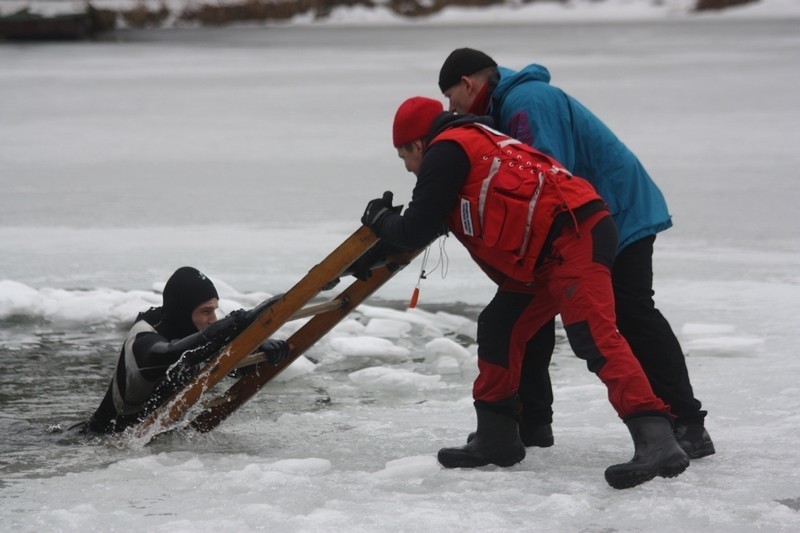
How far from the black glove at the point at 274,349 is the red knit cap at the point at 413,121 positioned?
2.96ft

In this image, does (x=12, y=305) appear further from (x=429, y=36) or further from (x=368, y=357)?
(x=429, y=36)

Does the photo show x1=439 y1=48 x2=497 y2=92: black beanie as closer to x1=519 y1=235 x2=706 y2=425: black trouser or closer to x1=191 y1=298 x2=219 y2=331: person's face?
x1=519 y1=235 x2=706 y2=425: black trouser

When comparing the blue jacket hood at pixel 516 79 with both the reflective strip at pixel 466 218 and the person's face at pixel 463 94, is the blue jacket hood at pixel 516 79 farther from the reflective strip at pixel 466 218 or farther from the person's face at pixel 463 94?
the reflective strip at pixel 466 218

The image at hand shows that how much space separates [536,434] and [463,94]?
1154mm

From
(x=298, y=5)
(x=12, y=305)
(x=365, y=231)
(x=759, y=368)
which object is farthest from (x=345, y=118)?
(x=298, y=5)

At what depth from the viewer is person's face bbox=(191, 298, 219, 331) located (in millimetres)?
4102

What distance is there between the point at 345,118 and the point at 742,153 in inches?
192

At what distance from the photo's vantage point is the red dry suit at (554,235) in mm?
3371

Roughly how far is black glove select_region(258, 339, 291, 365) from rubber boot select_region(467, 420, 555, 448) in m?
0.70

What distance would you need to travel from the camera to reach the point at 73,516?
127 inches

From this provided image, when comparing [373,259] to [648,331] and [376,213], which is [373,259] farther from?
[648,331]

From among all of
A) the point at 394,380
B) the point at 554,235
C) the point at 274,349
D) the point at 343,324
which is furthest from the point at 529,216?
the point at 343,324

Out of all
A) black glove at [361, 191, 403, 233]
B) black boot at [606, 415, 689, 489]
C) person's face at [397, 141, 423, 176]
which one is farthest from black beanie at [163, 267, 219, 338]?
black boot at [606, 415, 689, 489]

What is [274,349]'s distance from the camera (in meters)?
4.04
